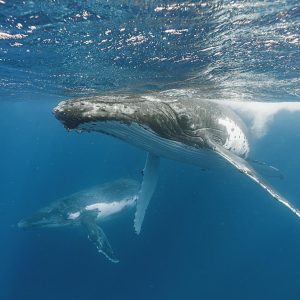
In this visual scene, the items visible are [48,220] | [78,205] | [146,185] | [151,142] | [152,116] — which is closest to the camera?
[152,116]

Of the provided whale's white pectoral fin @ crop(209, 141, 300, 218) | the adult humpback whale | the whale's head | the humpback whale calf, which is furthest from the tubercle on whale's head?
the whale's head

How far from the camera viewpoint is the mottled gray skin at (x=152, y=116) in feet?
18.4

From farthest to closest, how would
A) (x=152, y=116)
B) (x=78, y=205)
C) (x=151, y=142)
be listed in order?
(x=78, y=205) < (x=151, y=142) < (x=152, y=116)

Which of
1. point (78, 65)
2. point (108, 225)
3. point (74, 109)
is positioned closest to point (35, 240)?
point (108, 225)

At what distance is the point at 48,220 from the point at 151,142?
40.6 feet

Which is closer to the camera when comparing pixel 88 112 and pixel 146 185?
pixel 88 112

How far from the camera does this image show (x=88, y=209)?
18.6 meters

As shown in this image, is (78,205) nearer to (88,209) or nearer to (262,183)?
(88,209)

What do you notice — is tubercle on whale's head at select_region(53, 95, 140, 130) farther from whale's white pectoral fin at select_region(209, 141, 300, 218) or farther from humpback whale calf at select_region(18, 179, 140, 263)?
humpback whale calf at select_region(18, 179, 140, 263)

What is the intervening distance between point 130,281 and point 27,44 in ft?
55.4

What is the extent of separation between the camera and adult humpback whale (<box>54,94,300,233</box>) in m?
5.77

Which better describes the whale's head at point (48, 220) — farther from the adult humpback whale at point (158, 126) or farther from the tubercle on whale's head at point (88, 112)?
the tubercle on whale's head at point (88, 112)

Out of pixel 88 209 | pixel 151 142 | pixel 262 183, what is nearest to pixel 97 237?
pixel 88 209

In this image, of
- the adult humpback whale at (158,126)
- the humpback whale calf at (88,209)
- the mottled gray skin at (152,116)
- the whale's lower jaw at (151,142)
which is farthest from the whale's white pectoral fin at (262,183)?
the humpback whale calf at (88,209)
